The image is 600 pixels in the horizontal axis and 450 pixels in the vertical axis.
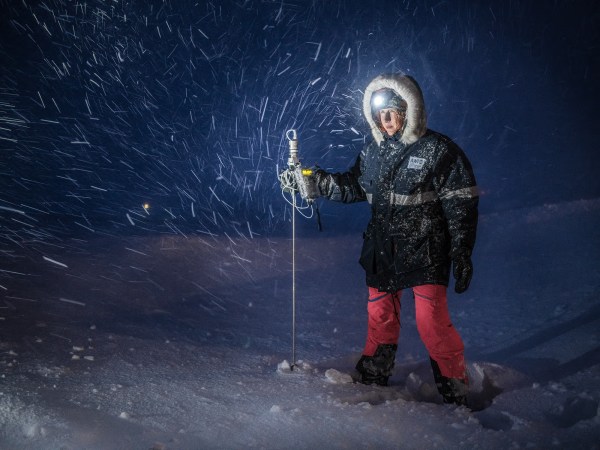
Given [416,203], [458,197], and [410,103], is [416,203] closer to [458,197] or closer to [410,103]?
[458,197]

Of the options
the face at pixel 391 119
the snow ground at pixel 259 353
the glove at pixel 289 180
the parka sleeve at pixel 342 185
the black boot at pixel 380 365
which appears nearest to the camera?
the snow ground at pixel 259 353

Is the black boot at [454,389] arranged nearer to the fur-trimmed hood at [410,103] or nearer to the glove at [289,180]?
the fur-trimmed hood at [410,103]

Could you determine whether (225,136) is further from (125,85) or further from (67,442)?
(67,442)

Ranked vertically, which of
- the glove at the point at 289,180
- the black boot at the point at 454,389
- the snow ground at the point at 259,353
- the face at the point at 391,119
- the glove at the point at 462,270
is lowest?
the snow ground at the point at 259,353

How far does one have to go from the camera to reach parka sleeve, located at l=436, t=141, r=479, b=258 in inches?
108

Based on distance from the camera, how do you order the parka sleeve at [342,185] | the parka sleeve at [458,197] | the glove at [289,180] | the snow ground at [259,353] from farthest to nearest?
the glove at [289,180] < the parka sleeve at [342,185] < the parka sleeve at [458,197] < the snow ground at [259,353]

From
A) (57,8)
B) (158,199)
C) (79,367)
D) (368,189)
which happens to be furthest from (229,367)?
(57,8)

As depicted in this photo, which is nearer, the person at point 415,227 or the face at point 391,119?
the person at point 415,227

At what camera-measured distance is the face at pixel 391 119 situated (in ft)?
9.68

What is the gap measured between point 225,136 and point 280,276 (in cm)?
1106

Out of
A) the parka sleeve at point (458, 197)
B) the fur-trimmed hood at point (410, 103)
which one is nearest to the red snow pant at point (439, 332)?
the parka sleeve at point (458, 197)

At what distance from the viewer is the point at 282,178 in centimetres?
351

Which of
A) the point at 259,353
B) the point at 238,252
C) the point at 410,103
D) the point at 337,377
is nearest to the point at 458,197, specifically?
the point at 410,103

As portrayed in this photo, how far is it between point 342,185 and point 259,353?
1.53m
